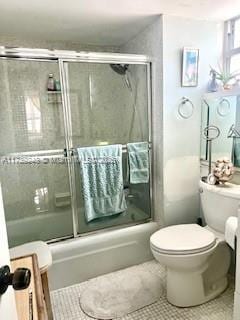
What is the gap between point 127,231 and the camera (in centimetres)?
205

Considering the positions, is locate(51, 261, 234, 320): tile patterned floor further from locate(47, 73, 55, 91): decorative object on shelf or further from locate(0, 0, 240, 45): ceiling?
locate(0, 0, 240, 45): ceiling

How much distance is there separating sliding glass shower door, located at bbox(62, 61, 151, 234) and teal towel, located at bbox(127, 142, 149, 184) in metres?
0.05

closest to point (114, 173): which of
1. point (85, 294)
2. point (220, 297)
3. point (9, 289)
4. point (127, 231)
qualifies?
point (127, 231)

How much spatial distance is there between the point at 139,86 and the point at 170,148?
67cm

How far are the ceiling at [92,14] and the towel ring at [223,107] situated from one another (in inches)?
25.7

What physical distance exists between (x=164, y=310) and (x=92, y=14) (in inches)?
83.4

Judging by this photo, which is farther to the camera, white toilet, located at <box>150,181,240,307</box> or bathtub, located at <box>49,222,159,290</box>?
bathtub, located at <box>49,222,159,290</box>

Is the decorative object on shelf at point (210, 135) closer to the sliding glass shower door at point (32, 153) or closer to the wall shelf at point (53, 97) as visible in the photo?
the sliding glass shower door at point (32, 153)

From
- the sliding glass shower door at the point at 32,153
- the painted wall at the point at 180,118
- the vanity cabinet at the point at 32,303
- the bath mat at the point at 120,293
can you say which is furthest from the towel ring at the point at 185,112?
the vanity cabinet at the point at 32,303

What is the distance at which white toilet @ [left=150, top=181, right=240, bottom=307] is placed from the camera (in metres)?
1.50

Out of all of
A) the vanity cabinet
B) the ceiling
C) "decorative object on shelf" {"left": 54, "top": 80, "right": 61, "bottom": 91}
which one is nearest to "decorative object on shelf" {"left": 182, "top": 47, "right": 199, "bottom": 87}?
the ceiling

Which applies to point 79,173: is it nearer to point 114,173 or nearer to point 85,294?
point 114,173

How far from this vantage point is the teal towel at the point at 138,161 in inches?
83.3

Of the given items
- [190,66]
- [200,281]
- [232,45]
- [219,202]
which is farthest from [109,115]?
[200,281]
